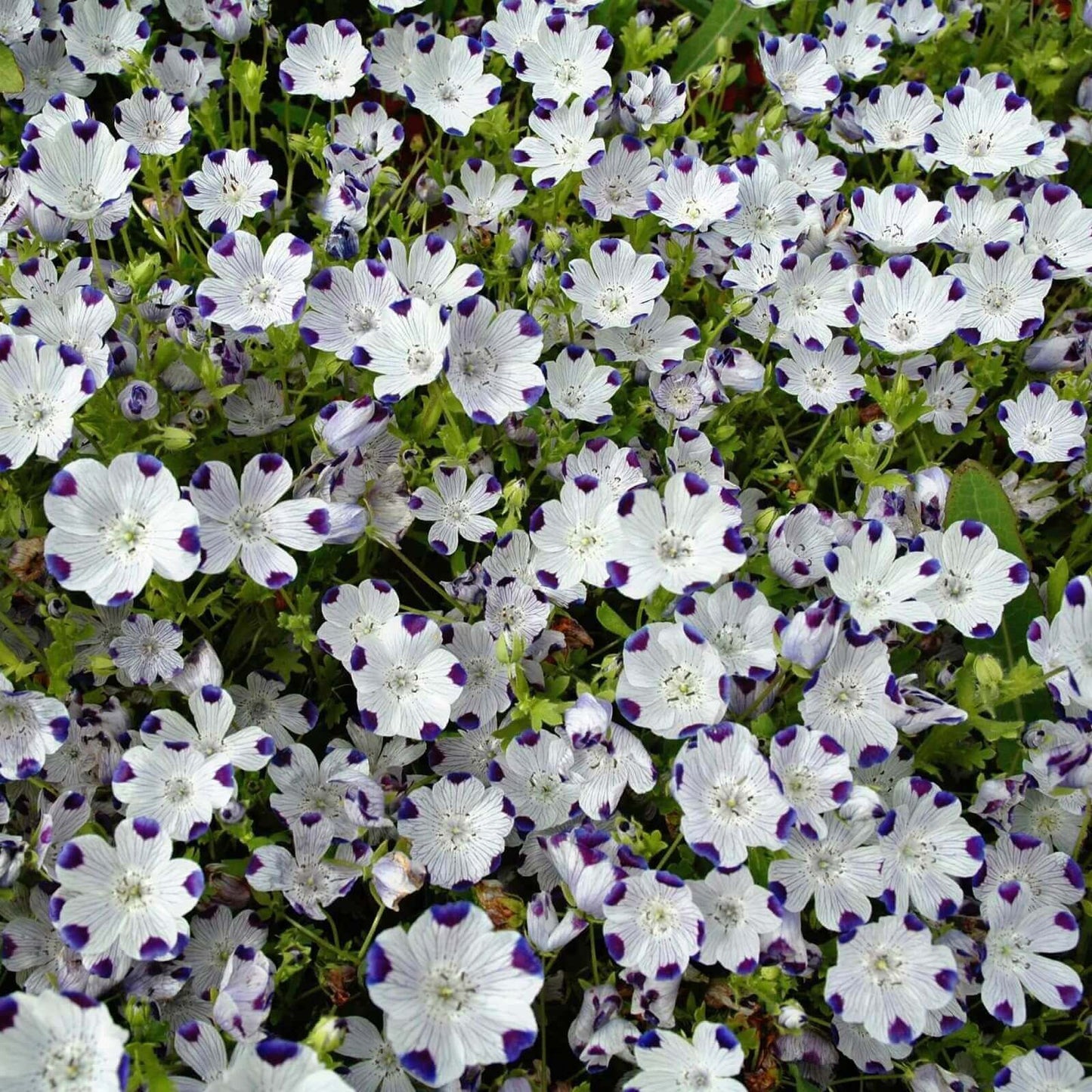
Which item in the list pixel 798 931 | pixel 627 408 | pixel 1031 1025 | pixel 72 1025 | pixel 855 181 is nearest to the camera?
pixel 72 1025

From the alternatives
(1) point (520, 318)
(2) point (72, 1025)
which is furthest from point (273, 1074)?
(1) point (520, 318)

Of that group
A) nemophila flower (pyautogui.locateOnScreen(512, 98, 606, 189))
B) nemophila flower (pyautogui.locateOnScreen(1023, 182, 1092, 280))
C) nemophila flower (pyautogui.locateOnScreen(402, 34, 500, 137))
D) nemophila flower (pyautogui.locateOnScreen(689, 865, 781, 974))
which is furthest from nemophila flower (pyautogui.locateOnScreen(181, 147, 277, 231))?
nemophila flower (pyautogui.locateOnScreen(1023, 182, 1092, 280))

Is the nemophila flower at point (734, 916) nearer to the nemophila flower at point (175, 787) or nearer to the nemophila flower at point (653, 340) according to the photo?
the nemophila flower at point (175, 787)

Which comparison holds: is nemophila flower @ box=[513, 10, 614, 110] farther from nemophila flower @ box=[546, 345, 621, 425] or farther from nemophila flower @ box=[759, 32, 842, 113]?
nemophila flower @ box=[546, 345, 621, 425]

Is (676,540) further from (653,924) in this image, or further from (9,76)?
(9,76)

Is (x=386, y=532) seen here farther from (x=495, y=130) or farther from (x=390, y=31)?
(x=390, y=31)
